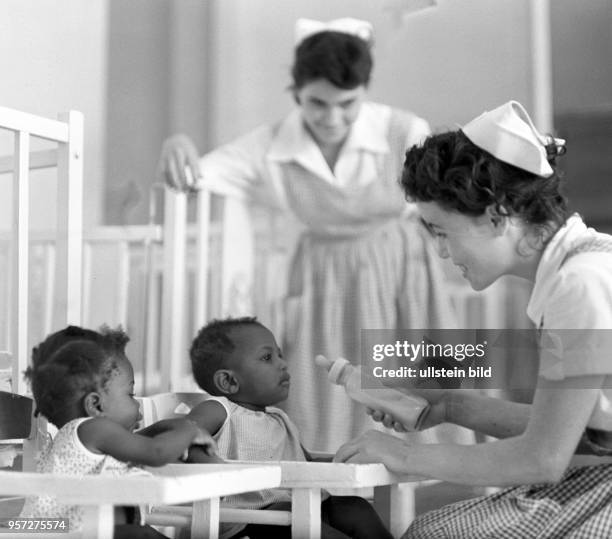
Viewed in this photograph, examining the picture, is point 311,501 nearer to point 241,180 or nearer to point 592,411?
point 592,411

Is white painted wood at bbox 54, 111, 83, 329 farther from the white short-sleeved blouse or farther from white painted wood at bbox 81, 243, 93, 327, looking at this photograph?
white painted wood at bbox 81, 243, 93, 327

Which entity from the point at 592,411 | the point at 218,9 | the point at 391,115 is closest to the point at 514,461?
the point at 592,411

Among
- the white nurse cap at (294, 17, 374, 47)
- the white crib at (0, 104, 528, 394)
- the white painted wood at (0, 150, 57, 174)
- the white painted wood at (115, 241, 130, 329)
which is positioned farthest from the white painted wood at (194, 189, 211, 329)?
the white painted wood at (0, 150, 57, 174)

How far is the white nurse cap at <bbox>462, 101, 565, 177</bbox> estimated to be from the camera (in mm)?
1002

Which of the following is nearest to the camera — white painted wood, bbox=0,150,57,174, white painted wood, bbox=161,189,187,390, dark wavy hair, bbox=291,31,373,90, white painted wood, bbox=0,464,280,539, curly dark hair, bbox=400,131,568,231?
white painted wood, bbox=0,464,280,539

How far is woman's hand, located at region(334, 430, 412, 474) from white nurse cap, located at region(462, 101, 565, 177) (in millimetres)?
308

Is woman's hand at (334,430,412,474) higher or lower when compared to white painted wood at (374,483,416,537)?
higher

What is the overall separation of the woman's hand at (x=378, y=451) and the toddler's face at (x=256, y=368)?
0.21 m

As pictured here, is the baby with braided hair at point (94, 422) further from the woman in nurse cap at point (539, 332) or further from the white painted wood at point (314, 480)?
the woman in nurse cap at point (539, 332)

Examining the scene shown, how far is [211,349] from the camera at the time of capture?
1.25m

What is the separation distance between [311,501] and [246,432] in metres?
0.23

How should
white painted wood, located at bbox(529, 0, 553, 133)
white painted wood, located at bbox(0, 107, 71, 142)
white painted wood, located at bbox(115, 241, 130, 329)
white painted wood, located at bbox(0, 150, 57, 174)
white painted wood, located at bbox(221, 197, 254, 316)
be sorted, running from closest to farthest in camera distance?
white painted wood, located at bbox(0, 107, 71, 142) → white painted wood, located at bbox(0, 150, 57, 174) → white painted wood, located at bbox(221, 197, 254, 316) → white painted wood, located at bbox(115, 241, 130, 329) → white painted wood, located at bbox(529, 0, 553, 133)

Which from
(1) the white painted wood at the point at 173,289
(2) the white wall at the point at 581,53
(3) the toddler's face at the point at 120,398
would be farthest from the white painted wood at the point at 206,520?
(2) the white wall at the point at 581,53

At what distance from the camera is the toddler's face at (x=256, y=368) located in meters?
1.22
